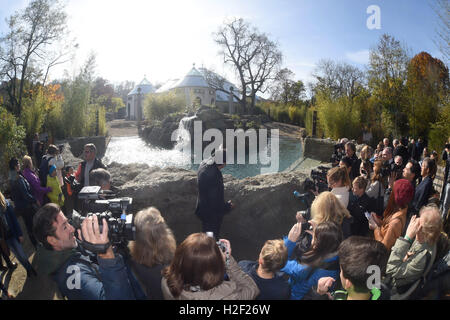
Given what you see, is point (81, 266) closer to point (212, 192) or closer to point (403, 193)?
point (212, 192)

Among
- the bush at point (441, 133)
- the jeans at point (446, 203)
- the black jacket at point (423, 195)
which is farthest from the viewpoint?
the bush at point (441, 133)

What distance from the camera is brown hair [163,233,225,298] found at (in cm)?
154

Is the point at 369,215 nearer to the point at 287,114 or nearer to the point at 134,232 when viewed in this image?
the point at 134,232

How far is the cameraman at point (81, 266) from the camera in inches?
63.7

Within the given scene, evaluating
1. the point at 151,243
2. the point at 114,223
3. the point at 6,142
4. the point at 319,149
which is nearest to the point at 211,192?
the point at 151,243

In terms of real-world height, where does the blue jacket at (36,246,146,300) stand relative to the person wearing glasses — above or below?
below

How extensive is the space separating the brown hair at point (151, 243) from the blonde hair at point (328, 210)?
1.21 m

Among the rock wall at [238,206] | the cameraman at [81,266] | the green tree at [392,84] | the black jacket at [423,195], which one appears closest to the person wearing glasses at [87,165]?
the rock wall at [238,206]

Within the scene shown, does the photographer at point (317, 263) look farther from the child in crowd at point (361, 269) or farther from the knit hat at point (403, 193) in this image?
the knit hat at point (403, 193)

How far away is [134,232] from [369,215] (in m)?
2.23

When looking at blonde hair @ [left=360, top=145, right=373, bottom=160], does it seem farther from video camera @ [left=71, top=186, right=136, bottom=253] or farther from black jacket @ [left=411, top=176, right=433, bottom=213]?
video camera @ [left=71, top=186, right=136, bottom=253]

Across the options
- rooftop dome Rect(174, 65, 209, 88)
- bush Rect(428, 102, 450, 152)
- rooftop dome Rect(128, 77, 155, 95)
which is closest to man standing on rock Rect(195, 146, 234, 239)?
bush Rect(428, 102, 450, 152)

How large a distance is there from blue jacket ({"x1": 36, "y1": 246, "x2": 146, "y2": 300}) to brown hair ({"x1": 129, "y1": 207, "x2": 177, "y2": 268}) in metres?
0.14
